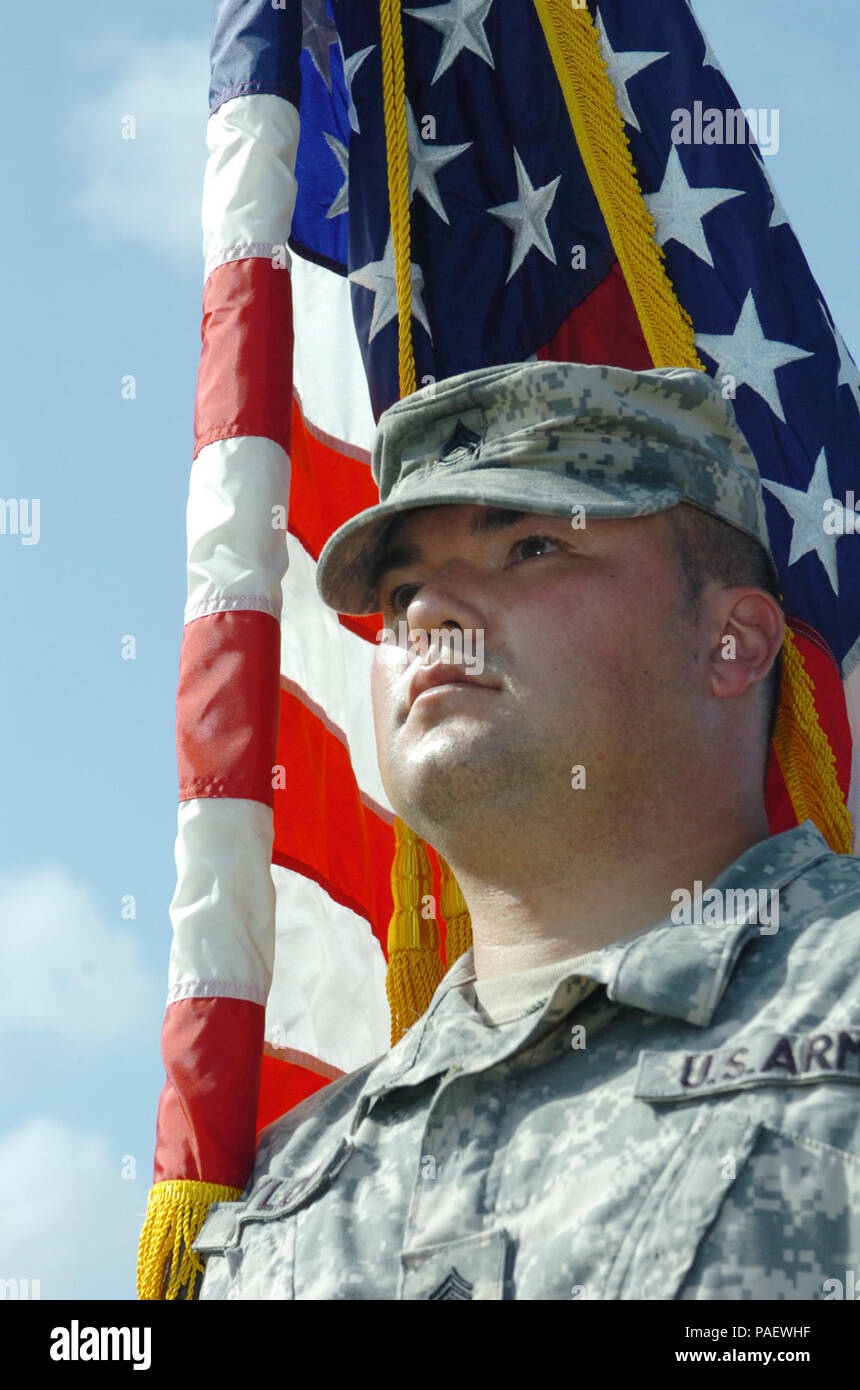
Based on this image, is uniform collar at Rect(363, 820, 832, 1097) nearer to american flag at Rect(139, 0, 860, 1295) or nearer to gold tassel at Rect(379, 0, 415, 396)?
american flag at Rect(139, 0, 860, 1295)

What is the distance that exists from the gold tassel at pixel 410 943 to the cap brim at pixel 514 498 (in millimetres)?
627

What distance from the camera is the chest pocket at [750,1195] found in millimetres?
2270

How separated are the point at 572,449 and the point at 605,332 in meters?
1.40

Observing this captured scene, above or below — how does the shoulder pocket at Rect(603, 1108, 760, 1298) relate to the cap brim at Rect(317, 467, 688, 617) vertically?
below

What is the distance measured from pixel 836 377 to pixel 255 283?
143 centimetres

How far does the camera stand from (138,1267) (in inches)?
124

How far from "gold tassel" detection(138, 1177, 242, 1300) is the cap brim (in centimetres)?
120

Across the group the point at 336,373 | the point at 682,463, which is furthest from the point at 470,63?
the point at 682,463

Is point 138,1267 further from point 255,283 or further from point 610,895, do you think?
point 255,283

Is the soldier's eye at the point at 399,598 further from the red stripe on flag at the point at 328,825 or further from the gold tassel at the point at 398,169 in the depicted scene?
the red stripe on flag at the point at 328,825

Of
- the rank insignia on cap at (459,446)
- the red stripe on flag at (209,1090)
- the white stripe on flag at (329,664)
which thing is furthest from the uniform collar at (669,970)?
the white stripe on flag at (329,664)

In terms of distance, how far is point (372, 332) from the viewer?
4.30 m

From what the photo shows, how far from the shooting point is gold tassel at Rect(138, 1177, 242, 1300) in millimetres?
3088

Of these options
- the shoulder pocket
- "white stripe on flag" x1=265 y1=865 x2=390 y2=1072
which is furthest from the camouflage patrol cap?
"white stripe on flag" x1=265 y1=865 x2=390 y2=1072
